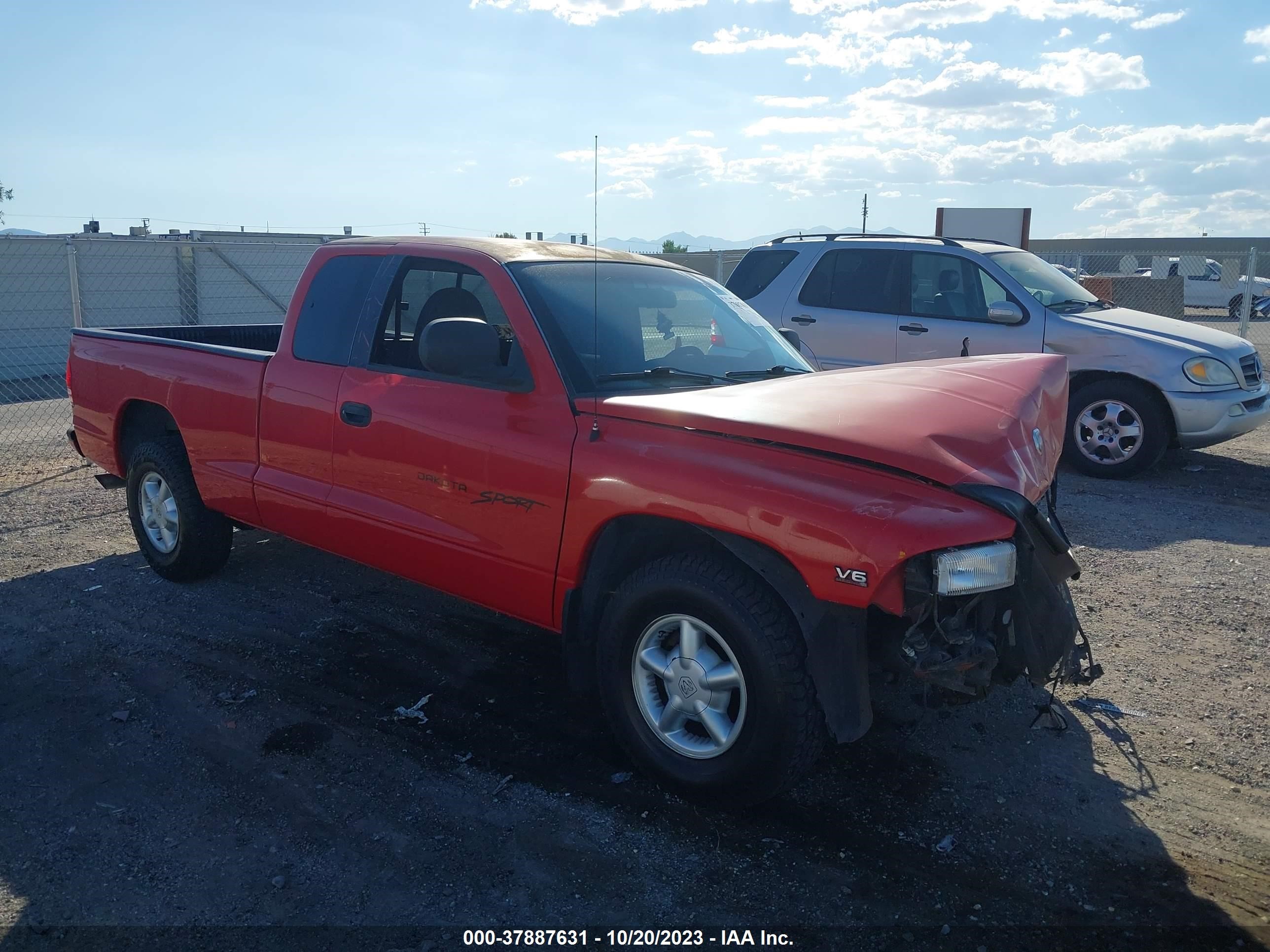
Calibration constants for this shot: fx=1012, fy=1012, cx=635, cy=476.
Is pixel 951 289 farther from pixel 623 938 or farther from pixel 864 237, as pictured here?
pixel 623 938

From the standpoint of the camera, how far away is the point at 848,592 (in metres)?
3.09

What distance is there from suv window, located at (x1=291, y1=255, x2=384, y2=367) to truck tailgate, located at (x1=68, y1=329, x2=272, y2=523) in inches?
12.0

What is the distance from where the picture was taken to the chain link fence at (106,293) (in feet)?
46.4

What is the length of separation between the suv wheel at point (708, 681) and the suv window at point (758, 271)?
697 cm

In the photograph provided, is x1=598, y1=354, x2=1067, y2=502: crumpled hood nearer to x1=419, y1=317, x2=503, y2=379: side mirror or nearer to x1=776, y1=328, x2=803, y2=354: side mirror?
x1=419, y1=317, x2=503, y2=379: side mirror

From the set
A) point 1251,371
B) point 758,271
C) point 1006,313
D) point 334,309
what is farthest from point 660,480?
point 1251,371

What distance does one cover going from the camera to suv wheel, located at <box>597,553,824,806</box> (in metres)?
3.29

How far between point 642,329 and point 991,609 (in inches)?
75.2

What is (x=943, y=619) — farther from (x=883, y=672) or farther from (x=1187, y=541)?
(x=1187, y=541)

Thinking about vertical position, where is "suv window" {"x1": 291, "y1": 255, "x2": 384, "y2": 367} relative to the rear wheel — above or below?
above

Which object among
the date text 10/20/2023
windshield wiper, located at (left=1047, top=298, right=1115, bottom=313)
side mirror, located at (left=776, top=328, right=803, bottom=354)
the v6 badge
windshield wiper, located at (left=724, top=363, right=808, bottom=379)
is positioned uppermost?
windshield wiper, located at (left=1047, top=298, right=1115, bottom=313)

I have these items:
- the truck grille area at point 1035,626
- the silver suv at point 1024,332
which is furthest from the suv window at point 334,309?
the silver suv at point 1024,332

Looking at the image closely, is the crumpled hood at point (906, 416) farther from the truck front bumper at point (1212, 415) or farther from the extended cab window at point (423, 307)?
the truck front bumper at point (1212, 415)

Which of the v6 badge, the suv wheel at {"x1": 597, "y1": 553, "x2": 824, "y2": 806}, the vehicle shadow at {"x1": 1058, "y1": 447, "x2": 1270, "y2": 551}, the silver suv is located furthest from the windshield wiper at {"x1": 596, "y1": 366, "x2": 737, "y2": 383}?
the silver suv
